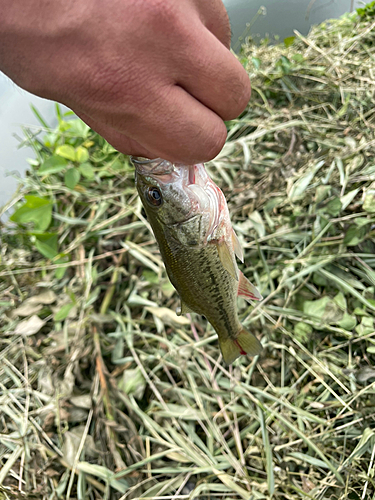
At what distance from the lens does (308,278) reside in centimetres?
132

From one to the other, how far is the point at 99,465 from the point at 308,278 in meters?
1.14

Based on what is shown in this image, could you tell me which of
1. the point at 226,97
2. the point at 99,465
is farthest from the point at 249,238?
the point at 99,465

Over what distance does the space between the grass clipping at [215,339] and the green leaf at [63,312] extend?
10mm

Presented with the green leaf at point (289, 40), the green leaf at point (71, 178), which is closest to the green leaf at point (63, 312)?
the green leaf at point (71, 178)

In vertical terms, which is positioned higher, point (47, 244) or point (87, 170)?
point (87, 170)

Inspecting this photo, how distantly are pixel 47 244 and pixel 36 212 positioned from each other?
20cm

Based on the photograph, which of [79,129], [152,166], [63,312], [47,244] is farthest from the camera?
[79,129]

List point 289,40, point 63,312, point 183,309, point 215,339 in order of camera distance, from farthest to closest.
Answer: point 289,40 → point 63,312 → point 215,339 → point 183,309

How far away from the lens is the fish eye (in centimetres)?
79

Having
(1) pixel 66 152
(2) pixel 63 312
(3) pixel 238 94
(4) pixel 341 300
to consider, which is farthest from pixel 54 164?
(4) pixel 341 300

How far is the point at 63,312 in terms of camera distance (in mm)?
1548

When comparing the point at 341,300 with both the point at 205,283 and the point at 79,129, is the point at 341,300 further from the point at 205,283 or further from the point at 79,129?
the point at 79,129

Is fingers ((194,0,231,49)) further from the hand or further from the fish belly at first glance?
the fish belly

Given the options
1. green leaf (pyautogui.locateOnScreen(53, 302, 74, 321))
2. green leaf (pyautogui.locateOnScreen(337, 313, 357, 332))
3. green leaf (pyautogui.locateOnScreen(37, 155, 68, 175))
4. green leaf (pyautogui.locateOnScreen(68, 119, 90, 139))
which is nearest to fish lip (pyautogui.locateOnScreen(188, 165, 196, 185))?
green leaf (pyautogui.locateOnScreen(337, 313, 357, 332))
